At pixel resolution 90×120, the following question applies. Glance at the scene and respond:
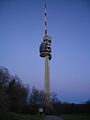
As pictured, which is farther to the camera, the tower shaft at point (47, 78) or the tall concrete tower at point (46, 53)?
the tall concrete tower at point (46, 53)

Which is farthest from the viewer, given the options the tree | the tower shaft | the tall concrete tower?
the tall concrete tower

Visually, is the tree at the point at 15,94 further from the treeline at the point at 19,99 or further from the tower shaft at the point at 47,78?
the tower shaft at the point at 47,78

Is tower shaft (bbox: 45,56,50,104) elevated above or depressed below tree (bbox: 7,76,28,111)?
above

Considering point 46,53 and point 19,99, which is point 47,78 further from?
point 19,99

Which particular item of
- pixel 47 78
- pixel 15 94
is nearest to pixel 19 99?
pixel 15 94

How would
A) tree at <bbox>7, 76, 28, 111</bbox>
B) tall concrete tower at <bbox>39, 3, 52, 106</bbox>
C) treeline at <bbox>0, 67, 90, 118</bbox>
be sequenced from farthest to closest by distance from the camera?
tall concrete tower at <bbox>39, 3, 52, 106</bbox> → tree at <bbox>7, 76, 28, 111</bbox> → treeline at <bbox>0, 67, 90, 118</bbox>

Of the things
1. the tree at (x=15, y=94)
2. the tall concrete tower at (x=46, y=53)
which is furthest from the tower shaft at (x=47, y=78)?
the tree at (x=15, y=94)

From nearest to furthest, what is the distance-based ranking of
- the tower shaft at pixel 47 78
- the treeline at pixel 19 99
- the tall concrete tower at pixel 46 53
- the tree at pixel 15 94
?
the treeline at pixel 19 99 < the tree at pixel 15 94 < the tower shaft at pixel 47 78 < the tall concrete tower at pixel 46 53

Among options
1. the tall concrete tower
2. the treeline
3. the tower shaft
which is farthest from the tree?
the tall concrete tower

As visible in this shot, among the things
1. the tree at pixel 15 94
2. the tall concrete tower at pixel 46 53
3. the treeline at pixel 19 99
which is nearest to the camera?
the treeline at pixel 19 99

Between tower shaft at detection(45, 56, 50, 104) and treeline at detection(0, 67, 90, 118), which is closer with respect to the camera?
treeline at detection(0, 67, 90, 118)

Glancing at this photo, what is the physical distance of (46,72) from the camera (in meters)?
105

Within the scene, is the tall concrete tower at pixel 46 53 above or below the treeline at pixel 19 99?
above

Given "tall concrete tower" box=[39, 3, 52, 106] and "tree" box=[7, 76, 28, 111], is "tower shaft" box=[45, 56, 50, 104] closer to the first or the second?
"tall concrete tower" box=[39, 3, 52, 106]
